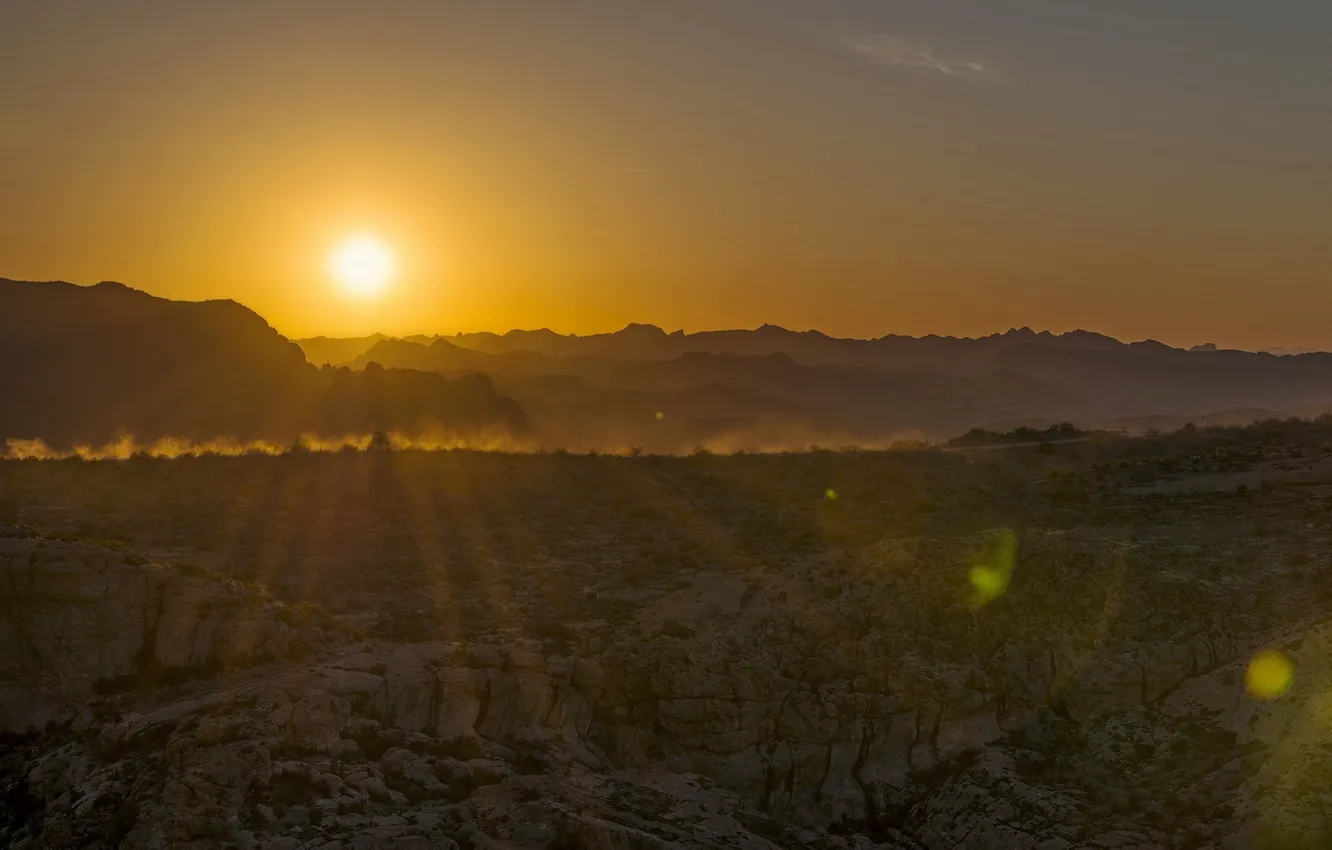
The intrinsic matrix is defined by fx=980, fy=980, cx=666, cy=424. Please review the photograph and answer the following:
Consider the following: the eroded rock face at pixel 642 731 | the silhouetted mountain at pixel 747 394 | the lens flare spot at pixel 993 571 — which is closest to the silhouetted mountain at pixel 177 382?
the silhouetted mountain at pixel 747 394

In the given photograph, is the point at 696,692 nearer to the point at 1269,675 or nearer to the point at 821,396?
the point at 1269,675

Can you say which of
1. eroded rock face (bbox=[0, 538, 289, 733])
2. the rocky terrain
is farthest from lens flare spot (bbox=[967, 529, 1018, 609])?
eroded rock face (bbox=[0, 538, 289, 733])

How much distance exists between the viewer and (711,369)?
192 meters

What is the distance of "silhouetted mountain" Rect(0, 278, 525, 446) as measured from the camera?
9300cm

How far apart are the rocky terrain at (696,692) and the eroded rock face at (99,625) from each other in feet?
0.14

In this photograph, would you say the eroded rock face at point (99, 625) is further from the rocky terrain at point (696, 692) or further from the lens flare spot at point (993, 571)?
the lens flare spot at point (993, 571)

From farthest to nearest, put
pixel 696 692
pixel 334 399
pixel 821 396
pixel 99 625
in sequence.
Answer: pixel 821 396 → pixel 334 399 → pixel 696 692 → pixel 99 625

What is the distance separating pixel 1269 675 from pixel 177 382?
109 m

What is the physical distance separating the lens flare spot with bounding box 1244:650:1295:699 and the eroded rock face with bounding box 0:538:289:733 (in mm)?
13029

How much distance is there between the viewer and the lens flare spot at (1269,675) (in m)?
12.4

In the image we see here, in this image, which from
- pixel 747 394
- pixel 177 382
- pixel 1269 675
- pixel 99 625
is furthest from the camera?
pixel 747 394

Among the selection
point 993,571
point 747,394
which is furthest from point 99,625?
point 747,394

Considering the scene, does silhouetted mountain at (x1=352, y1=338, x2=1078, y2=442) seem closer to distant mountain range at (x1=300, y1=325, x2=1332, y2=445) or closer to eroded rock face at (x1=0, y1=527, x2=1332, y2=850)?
distant mountain range at (x1=300, y1=325, x2=1332, y2=445)

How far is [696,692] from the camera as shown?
1377cm
